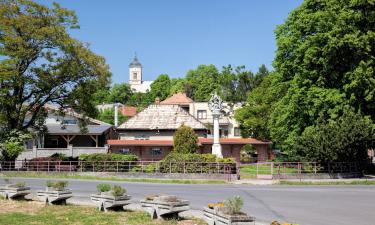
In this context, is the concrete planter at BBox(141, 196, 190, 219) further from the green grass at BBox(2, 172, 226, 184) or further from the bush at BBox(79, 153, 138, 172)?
the bush at BBox(79, 153, 138, 172)

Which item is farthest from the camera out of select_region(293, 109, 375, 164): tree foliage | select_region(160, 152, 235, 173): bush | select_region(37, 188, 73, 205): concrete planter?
select_region(160, 152, 235, 173): bush

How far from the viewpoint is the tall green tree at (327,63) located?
3472cm

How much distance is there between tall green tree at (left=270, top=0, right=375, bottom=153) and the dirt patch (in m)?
23.1

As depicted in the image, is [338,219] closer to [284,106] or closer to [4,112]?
[284,106]

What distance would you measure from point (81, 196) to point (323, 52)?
74.1 ft

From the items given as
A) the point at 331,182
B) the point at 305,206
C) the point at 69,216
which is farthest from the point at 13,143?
the point at 305,206

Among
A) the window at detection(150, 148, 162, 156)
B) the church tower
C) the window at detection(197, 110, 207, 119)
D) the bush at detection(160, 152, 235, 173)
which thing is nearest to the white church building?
the church tower

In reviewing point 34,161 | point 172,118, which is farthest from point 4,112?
point 172,118

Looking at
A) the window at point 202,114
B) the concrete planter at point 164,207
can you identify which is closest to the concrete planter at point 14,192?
the concrete planter at point 164,207

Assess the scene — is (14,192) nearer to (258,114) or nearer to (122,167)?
(122,167)

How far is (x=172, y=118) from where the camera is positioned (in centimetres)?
5706

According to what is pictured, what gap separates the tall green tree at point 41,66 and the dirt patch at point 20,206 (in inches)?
849

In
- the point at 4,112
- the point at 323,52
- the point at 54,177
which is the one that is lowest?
the point at 54,177

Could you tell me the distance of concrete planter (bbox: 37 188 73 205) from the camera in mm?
17125
